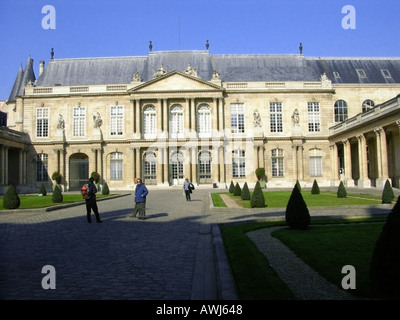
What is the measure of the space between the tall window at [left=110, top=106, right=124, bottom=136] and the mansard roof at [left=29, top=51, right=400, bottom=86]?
4030mm

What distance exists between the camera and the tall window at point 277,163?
39688 millimetres

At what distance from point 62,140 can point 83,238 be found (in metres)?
33.4

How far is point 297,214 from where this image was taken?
387 inches

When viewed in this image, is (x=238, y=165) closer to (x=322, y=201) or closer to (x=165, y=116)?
(x=165, y=116)

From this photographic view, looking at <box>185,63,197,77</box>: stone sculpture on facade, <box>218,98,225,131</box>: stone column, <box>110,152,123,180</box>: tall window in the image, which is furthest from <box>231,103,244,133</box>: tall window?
<box>110,152,123,180</box>: tall window

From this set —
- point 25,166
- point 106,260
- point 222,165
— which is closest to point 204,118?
point 222,165

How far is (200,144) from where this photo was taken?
3850cm

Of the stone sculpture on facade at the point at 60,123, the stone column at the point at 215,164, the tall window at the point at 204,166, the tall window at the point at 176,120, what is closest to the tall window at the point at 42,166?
the stone sculpture on facade at the point at 60,123

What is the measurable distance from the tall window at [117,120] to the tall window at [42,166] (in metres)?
7.96

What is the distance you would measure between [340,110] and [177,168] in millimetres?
19333

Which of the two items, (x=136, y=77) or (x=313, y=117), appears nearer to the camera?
(x=136, y=77)

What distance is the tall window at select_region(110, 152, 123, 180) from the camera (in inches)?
1582

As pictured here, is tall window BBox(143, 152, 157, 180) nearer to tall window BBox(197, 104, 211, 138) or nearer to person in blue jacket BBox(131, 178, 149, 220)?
tall window BBox(197, 104, 211, 138)

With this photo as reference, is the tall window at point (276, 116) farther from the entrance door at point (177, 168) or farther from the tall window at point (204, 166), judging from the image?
the entrance door at point (177, 168)
